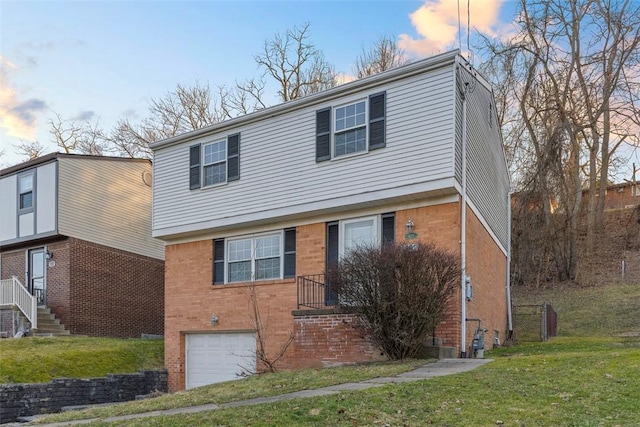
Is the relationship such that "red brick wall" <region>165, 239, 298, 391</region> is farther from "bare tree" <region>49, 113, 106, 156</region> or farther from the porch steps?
"bare tree" <region>49, 113, 106, 156</region>

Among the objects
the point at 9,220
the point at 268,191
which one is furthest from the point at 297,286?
the point at 9,220

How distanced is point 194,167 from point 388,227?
19.9ft

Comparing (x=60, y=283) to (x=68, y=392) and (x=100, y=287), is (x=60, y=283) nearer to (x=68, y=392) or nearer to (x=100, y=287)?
(x=100, y=287)

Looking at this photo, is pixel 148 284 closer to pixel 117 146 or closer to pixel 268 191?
pixel 268 191

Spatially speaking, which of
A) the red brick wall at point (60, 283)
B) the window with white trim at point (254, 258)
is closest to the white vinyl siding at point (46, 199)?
the red brick wall at point (60, 283)

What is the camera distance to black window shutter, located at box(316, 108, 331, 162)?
13487 mm

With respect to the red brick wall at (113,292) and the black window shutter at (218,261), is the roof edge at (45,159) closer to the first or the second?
the red brick wall at (113,292)

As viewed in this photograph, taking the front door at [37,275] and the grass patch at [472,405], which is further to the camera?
the front door at [37,275]

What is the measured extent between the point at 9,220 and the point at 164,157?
8442mm

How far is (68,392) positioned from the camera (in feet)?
43.0

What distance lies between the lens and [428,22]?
1853 cm

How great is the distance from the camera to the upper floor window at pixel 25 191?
68.6ft

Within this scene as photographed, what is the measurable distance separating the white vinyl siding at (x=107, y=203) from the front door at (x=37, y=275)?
76.9 inches

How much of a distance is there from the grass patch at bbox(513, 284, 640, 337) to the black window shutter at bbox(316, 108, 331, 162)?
11.0m
